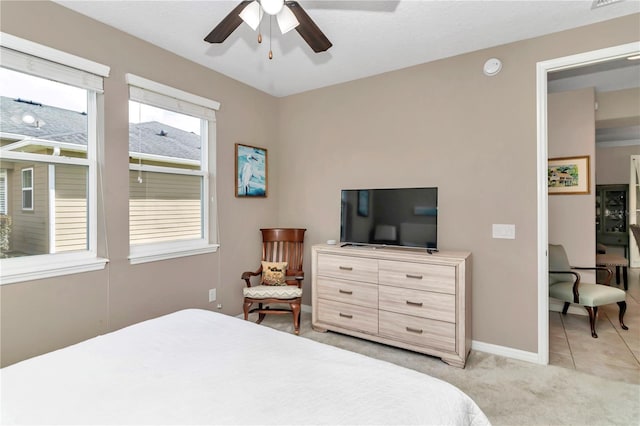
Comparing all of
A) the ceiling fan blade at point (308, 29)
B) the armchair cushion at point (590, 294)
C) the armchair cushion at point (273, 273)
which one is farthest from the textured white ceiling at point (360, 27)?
the armchair cushion at point (590, 294)

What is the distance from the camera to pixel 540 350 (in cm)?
271

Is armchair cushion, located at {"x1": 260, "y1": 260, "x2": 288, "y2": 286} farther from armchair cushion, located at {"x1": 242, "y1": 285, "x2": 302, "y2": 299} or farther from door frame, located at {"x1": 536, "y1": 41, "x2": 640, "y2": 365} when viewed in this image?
door frame, located at {"x1": 536, "y1": 41, "x2": 640, "y2": 365}

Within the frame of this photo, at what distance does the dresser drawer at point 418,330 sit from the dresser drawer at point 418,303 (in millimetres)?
51

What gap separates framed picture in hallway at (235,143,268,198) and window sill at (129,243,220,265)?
2.42 feet

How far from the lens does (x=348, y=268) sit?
3189 mm

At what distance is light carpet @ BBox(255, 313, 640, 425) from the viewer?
2.02 meters

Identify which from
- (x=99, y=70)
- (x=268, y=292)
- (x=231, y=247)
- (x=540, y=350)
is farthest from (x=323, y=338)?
(x=99, y=70)

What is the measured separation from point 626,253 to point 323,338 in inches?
299

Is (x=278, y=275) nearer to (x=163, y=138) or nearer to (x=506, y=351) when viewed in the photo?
(x=163, y=138)

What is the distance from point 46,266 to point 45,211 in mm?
422

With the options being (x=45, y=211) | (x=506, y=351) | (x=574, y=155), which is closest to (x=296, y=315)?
(x=506, y=351)

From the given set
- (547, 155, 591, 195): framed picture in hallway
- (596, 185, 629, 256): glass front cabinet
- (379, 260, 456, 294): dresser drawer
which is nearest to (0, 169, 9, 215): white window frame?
(379, 260, 456, 294): dresser drawer

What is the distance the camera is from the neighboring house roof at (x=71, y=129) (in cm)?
217

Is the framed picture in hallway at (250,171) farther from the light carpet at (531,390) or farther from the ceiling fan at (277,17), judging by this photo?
the light carpet at (531,390)
